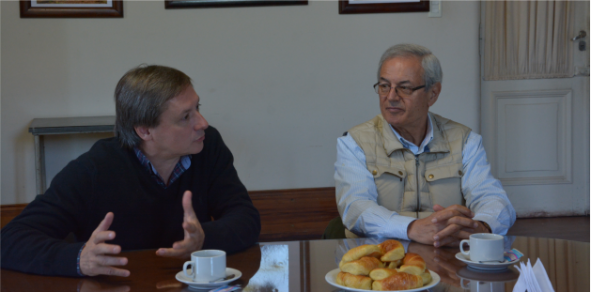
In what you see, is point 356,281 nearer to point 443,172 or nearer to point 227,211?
point 227,211

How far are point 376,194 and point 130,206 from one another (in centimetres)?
79

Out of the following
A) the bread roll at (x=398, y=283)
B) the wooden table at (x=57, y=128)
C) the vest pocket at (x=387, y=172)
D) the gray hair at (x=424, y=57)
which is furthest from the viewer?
the wooden table at (x=57, y=128)

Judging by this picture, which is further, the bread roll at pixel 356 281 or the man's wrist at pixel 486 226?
the man's wrist at pixel 486 226

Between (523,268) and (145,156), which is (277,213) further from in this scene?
(523,268)

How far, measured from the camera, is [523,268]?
93cm

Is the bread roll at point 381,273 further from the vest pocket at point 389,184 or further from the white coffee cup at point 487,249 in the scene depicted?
the vest pocket at point 389,184

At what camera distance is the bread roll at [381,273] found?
36.9 inches

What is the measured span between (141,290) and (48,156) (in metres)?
2.66

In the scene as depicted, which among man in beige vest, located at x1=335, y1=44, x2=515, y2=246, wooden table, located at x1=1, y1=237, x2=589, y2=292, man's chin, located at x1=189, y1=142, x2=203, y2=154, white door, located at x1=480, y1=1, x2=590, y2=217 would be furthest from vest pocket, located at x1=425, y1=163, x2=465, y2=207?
white door, located at x1=480, y1=1, x2=590, y2=217

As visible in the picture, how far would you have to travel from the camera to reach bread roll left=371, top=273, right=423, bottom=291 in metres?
0.92

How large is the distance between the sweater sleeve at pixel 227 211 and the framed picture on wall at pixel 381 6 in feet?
6.60

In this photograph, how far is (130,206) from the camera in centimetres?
148

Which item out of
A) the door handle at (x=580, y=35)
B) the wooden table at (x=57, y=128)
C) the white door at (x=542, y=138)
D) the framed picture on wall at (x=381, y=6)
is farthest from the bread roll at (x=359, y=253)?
the door handle at (x=580, y=35)

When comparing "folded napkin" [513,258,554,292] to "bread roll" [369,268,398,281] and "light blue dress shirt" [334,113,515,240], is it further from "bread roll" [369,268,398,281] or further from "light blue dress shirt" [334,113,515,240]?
"light blue dress shirt" [334,113,515,240]
